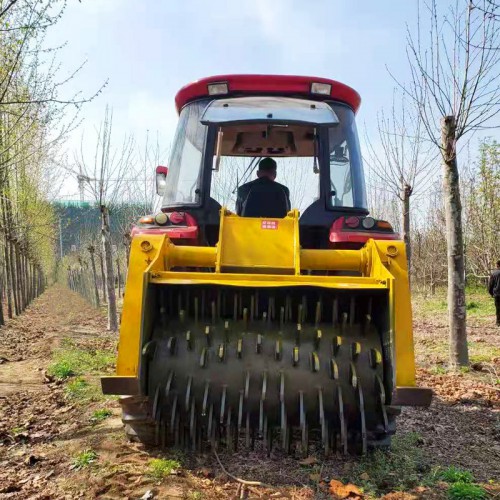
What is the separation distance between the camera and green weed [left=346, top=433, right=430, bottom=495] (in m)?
3.06

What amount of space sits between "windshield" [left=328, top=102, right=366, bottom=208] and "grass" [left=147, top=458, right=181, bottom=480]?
2298 mm

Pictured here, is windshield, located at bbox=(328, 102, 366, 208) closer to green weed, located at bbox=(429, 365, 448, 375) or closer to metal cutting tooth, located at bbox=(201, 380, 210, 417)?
metal cutting tooth, located at bbox=(201, 380, 210, 417)

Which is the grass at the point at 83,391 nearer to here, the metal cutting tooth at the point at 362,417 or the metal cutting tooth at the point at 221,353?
the metal cutting tooth at the point at 221,353

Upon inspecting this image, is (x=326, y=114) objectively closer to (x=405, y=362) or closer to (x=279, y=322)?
(x=279, y=322)

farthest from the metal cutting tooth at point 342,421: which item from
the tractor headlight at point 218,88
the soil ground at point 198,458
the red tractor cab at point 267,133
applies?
the tractor headlight at point 218,88

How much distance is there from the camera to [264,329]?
10.6 feet

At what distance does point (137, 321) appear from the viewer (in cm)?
311

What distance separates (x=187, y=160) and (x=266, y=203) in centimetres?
75

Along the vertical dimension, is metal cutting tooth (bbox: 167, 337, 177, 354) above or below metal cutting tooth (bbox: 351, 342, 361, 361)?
above

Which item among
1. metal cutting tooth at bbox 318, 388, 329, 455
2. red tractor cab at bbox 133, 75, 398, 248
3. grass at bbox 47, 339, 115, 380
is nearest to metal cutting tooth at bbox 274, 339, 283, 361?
metal cutting tooth at bbox 318, 388, 329, 455

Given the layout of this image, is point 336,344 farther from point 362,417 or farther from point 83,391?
point 83,391

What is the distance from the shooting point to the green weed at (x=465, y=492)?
286 centimetres

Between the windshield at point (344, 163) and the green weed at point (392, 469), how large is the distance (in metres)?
1.90

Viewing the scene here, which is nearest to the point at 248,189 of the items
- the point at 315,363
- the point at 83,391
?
the point at 315,363
